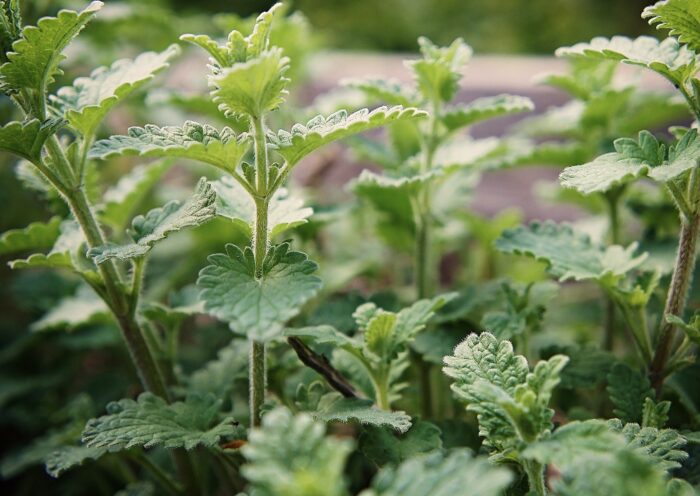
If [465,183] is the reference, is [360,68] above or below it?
above

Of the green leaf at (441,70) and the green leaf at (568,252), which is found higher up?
the green leaf at (441,70)

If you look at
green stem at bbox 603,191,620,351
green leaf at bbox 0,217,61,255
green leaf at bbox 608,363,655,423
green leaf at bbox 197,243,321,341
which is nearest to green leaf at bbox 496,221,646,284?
green leaf at bbox 608,363,655,423

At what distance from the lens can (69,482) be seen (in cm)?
146

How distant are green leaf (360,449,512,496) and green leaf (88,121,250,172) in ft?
1.33

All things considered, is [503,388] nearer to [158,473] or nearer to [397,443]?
[397,443]

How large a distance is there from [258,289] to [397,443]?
30 cm

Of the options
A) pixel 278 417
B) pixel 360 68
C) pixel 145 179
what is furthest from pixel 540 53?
pixel 278 417

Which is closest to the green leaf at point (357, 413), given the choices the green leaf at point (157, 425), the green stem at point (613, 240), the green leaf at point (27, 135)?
the green leaf at point (157, 425)

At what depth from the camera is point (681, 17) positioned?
2.79ft

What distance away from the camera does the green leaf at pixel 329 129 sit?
78cm

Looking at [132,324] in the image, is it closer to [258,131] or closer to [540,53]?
[258,131]

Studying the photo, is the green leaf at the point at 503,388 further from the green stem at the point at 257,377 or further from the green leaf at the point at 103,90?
the green leaf at the point at 103,90

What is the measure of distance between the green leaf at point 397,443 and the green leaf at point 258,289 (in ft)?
0.87

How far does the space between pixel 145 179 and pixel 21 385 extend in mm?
637
